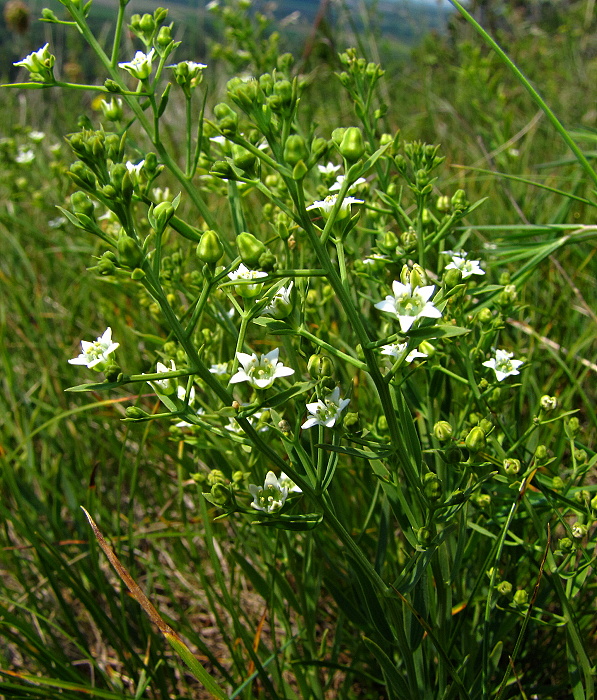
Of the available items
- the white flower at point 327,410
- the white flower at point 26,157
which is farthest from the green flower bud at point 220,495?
the white flower at point 26,157

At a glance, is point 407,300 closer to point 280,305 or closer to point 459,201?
point 280,305

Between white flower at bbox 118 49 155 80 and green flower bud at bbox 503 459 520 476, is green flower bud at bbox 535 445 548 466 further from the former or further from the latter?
white flower at bbox 118 49 155 80

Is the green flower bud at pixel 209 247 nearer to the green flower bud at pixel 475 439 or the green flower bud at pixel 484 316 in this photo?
the green flower bud at pixel 475 439

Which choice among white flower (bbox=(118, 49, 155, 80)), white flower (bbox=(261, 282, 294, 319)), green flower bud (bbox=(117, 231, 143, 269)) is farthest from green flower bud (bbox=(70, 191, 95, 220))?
white flower (bbox=(118, 49, 155, 80))

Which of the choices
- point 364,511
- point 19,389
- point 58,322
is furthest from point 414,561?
point 58,322

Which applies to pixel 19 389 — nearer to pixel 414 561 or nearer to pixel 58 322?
pixel 58 322

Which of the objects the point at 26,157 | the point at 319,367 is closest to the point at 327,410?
the point at 319,367
